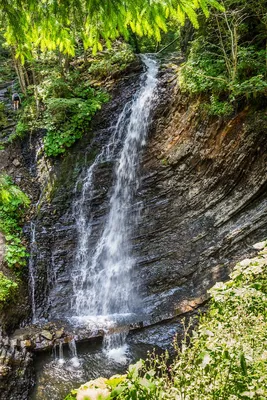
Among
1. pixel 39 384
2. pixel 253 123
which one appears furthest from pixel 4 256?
pixel 253 123

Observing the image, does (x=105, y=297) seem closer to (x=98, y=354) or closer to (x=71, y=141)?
(x=98, y=354)

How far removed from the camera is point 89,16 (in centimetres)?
273

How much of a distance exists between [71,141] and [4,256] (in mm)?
4633

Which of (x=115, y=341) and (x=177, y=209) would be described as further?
(x=177, y=209)

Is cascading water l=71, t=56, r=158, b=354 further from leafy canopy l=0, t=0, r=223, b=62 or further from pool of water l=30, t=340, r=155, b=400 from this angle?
leafy canopy l=0, t=0, r=223, b=62

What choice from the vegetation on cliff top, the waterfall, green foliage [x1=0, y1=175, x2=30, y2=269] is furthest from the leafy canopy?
the waterfall

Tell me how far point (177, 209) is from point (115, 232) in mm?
2026

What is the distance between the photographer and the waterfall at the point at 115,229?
25.9 feet

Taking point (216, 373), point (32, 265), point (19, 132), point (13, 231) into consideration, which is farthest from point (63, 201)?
point (216, 373)

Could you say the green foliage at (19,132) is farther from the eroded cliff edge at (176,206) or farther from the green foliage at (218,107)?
the green foliage at (218,107)

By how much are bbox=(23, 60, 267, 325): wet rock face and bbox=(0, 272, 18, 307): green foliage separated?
2.70 feet

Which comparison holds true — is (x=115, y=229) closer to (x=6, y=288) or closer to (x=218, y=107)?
(x=6, y=288)

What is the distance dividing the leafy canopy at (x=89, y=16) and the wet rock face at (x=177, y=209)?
186 inches

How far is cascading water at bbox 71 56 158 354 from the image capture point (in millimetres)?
7848
